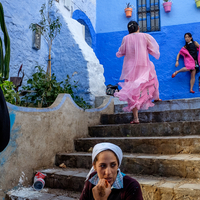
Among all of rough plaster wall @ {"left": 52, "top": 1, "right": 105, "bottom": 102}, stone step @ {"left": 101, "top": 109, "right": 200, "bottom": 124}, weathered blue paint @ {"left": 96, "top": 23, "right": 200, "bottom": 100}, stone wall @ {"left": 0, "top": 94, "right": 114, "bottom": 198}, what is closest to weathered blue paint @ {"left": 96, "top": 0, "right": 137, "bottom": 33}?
weathered blue paint @ {"left": 96, "top": 23, "right": 200, "bottom": 100}

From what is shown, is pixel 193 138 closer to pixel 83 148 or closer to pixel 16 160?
pixel 83 148

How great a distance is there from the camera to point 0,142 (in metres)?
Result: 1.24

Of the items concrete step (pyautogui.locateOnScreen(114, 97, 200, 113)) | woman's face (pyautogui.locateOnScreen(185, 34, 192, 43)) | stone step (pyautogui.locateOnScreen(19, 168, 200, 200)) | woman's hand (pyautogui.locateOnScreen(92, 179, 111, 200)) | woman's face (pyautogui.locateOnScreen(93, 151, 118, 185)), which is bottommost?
stone step (pyautogui.locateOnScreen(19, 168, 200, 200))

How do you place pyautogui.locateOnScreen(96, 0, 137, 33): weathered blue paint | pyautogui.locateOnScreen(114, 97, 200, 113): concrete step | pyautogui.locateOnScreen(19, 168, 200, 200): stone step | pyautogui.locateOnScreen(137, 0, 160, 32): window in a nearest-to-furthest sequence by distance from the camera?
1. pyautogui.locateOnScreen(19, 168, 200, 200): stone step
2. pyautogui.locateOnScreen(114, 97, 200, 113): concrete step
3. pyautogui.locateOnScreen(137, 0, 160, 32): window
4. pyautogui.locateOnScreen(96, 0, 137, 33): weathered blue paint

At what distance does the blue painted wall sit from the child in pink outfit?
18cm

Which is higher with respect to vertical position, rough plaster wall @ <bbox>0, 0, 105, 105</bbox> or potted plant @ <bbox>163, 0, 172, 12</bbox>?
potted plant @ <bbox>163, 0, 172, 12</bbox>

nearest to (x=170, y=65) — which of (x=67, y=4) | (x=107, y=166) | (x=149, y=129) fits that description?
(x=67, y=4)

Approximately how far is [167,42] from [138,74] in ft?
14.1

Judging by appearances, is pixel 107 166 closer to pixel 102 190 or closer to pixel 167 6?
pixel 102 190

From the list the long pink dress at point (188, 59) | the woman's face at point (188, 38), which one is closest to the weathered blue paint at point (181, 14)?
the woman's face at point (188, 38)

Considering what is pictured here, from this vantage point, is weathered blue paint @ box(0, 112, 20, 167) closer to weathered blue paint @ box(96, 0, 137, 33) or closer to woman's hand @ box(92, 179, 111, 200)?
woman's hand @ box(92, 179, 111, 200)

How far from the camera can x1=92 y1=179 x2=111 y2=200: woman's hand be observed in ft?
4.96

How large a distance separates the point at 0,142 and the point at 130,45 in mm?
3464

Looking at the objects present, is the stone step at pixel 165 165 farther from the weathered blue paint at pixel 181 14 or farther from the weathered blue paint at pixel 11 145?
the weathered blue paint at pixel 181 14
